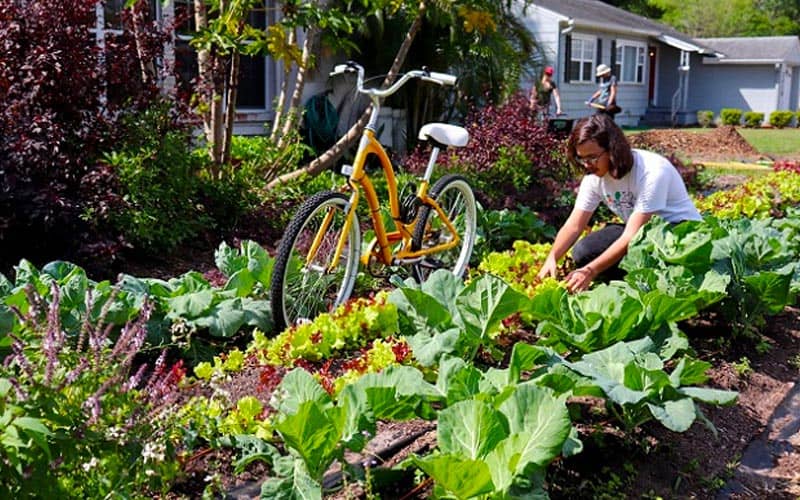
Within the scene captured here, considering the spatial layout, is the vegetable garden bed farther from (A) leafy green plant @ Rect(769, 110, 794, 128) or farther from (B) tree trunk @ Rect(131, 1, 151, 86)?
(A) leafy green plant @ Rect(769, 110, 794, 128)

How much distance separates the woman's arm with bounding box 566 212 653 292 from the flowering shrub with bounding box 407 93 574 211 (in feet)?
10.5

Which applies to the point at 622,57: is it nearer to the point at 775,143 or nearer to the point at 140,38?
the point at 775,143

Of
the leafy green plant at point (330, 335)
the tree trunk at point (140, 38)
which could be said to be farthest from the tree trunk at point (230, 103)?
the leafy green plant at point (330, 335)

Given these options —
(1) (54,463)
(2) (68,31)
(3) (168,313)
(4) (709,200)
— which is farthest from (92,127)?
(4) (709,200)

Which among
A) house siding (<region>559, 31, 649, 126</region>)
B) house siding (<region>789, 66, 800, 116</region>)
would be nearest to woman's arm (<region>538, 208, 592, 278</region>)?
house siding (<region>559, 31, 649, 126</region>)

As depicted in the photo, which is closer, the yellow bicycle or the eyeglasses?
the yellow bicycle

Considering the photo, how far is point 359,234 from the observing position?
15.8 feet

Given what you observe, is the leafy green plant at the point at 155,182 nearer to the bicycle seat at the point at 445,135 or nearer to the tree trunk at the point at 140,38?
the tree trunk at the point at 140,38

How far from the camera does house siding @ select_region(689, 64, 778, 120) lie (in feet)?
119

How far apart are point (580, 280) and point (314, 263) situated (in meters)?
1.32

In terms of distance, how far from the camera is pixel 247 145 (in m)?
9.23

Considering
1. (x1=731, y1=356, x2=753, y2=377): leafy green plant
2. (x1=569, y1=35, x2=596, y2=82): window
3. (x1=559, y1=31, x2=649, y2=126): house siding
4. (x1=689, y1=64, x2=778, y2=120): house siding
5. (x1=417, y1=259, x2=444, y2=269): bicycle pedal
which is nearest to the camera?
(x1=731, y1=356, x2=753, y2=377): leafy green plant

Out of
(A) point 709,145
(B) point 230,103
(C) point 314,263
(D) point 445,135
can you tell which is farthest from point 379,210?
(A) point 709,145

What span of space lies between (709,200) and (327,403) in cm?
638
